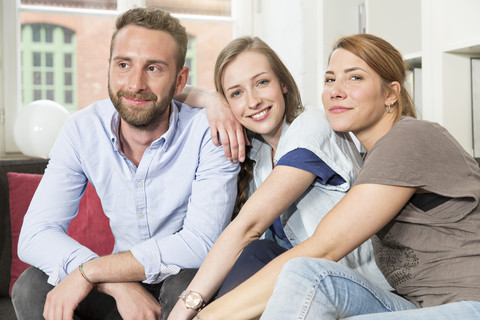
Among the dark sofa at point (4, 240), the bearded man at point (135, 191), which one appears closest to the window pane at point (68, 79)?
the dark sofa at point (4, 240)

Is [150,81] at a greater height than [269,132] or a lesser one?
greater

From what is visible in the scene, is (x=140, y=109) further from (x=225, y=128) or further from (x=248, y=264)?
(x=248, y=264)

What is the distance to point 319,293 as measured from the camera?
96 centimetres

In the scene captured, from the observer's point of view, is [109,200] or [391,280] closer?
[391,280]

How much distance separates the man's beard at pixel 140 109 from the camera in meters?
1.41

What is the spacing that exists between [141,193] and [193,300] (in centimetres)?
38

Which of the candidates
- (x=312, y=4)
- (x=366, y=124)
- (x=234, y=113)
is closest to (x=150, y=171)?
(x=234, y=113)

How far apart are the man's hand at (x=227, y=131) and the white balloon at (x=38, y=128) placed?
116cm

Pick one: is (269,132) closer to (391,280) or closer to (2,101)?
(391,280)

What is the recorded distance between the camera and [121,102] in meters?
1.42

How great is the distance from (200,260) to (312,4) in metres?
1.79

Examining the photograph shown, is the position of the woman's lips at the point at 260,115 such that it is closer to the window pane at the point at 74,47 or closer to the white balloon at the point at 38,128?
the white balloon at the point at 38,128

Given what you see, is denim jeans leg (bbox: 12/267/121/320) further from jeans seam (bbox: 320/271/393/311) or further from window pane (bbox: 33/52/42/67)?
window pane (bbox: 33/52/42/67)

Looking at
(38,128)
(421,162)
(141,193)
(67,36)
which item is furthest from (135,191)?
(67,36)
